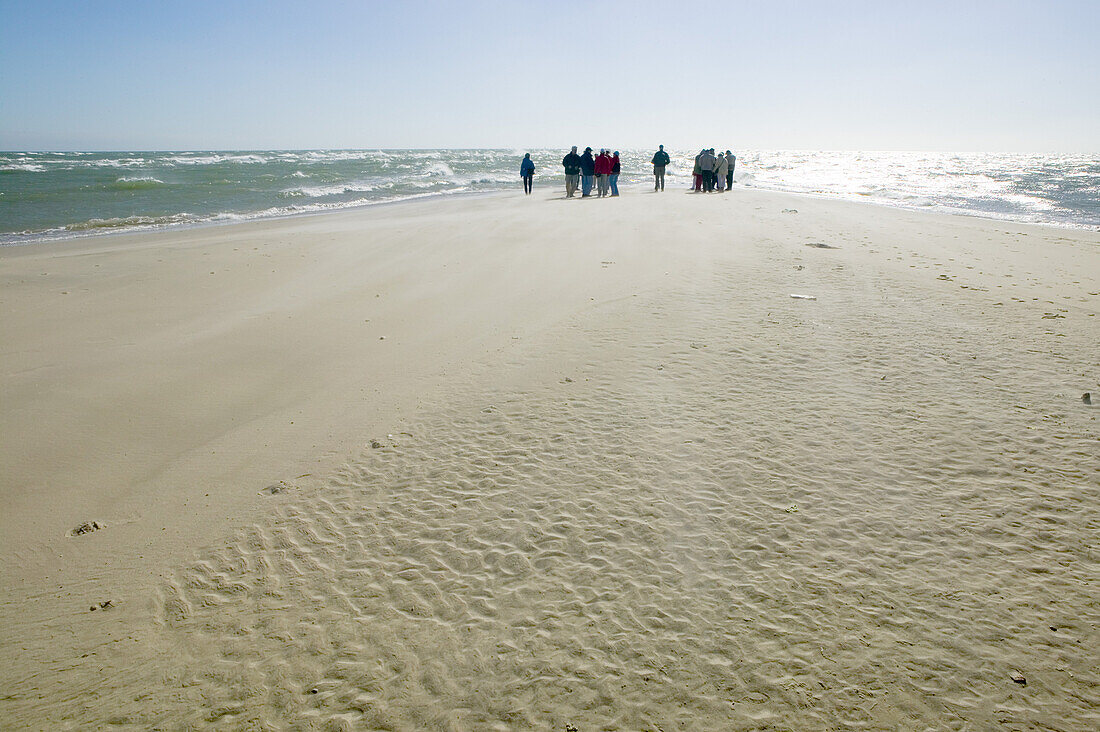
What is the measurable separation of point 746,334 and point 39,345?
8.25m

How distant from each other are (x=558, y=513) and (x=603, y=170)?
72.1ft

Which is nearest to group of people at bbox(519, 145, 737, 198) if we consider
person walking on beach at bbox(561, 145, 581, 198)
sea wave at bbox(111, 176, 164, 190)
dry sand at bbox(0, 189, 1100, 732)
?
person walking on beach at bbox(561, 145, 581, 198)

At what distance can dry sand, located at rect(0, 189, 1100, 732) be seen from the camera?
286cm

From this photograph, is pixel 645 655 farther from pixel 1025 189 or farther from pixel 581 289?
pixel 1025 189

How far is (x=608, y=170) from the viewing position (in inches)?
955

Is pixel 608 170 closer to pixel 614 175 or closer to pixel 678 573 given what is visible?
pixel 614 175

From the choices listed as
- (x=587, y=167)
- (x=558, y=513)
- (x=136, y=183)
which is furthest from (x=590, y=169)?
(x=136, y=183)

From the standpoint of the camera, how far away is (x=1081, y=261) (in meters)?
11.5

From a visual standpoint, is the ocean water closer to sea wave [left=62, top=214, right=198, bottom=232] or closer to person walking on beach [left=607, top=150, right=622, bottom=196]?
sea wave [left=62, top=214, right=198, bottom=232]

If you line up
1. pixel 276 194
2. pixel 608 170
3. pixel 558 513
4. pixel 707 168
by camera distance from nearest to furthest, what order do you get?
pixel 558 513
pixel 608 170
pixel 707 168
pixel 276 194

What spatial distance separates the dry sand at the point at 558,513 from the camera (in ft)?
9.39

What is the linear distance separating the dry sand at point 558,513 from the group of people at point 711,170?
1820 cm

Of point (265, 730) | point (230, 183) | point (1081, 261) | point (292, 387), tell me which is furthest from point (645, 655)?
point (230, 183)

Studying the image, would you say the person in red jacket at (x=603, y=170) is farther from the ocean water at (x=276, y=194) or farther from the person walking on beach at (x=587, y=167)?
the ocean water at (x=276, y=194)
